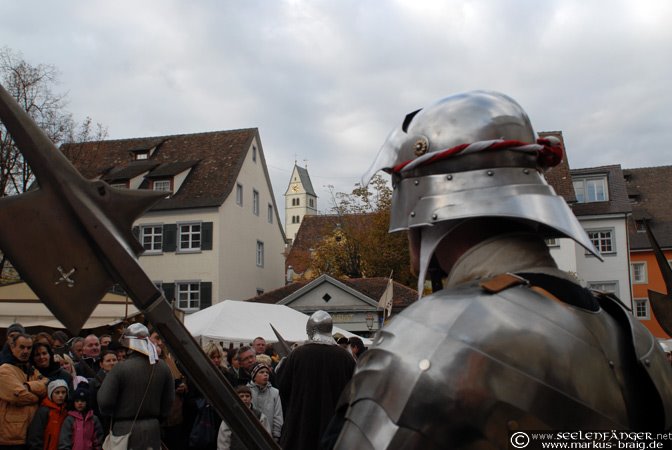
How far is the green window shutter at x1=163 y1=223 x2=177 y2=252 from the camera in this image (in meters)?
34.5

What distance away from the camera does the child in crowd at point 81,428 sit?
698cm

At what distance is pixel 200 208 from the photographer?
3412cm

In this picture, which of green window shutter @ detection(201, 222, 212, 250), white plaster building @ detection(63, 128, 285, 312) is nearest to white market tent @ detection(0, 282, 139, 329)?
white plaster building @ detection(63, 128, 285, 312)

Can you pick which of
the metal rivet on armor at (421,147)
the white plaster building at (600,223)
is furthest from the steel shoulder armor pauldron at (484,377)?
the white plaster building at (600,223)

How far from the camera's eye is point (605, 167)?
41750 millimetres

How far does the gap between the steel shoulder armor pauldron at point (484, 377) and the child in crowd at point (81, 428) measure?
620 cm

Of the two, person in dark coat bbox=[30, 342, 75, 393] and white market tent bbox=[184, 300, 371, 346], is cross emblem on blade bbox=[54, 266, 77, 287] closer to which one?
person in dark coat bbox=[30, 342, 75, 393]

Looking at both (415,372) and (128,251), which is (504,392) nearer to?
(415,372)

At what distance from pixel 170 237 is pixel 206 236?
2199mm

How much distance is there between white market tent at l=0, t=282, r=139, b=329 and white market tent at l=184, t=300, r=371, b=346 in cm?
236

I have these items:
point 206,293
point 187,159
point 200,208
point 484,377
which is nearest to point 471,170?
point 484,377

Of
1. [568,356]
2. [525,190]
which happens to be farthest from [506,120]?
[568,356]

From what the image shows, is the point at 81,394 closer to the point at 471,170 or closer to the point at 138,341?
the point at 138,341

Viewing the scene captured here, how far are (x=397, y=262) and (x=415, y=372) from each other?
35086 mm
